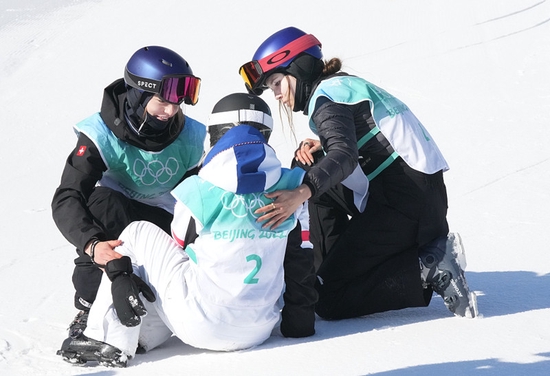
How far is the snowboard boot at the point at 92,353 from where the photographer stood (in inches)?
131

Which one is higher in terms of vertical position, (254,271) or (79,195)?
(79,195)

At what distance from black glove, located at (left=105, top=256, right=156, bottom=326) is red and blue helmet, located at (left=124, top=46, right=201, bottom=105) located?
0.90m

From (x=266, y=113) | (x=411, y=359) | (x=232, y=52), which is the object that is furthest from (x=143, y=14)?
(x=411, y=359)

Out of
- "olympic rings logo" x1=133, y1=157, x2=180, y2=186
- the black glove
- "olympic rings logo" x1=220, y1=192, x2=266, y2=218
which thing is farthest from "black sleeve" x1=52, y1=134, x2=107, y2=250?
"olympic rings logo" x1=220, y1=192, x2=266, y2=218

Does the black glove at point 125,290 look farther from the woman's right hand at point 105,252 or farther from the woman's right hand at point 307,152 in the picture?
the woman's right hand at point 307,152

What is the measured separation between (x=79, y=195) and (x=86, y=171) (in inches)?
5.1

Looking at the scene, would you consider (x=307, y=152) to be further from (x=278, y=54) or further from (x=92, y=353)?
(x=92, y=353)

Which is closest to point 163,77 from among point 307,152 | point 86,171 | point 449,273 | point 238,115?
point 238,115

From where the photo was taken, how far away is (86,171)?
12.6ft

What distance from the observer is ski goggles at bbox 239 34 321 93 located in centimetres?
402

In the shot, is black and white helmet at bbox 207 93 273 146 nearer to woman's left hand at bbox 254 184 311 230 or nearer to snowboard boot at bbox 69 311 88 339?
woman's left hand at bbox 254 184 311 230

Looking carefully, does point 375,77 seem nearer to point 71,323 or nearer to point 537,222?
point 537,222

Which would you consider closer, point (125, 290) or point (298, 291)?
point (125, 290)

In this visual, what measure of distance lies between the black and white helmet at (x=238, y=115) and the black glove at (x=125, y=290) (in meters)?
0.72
